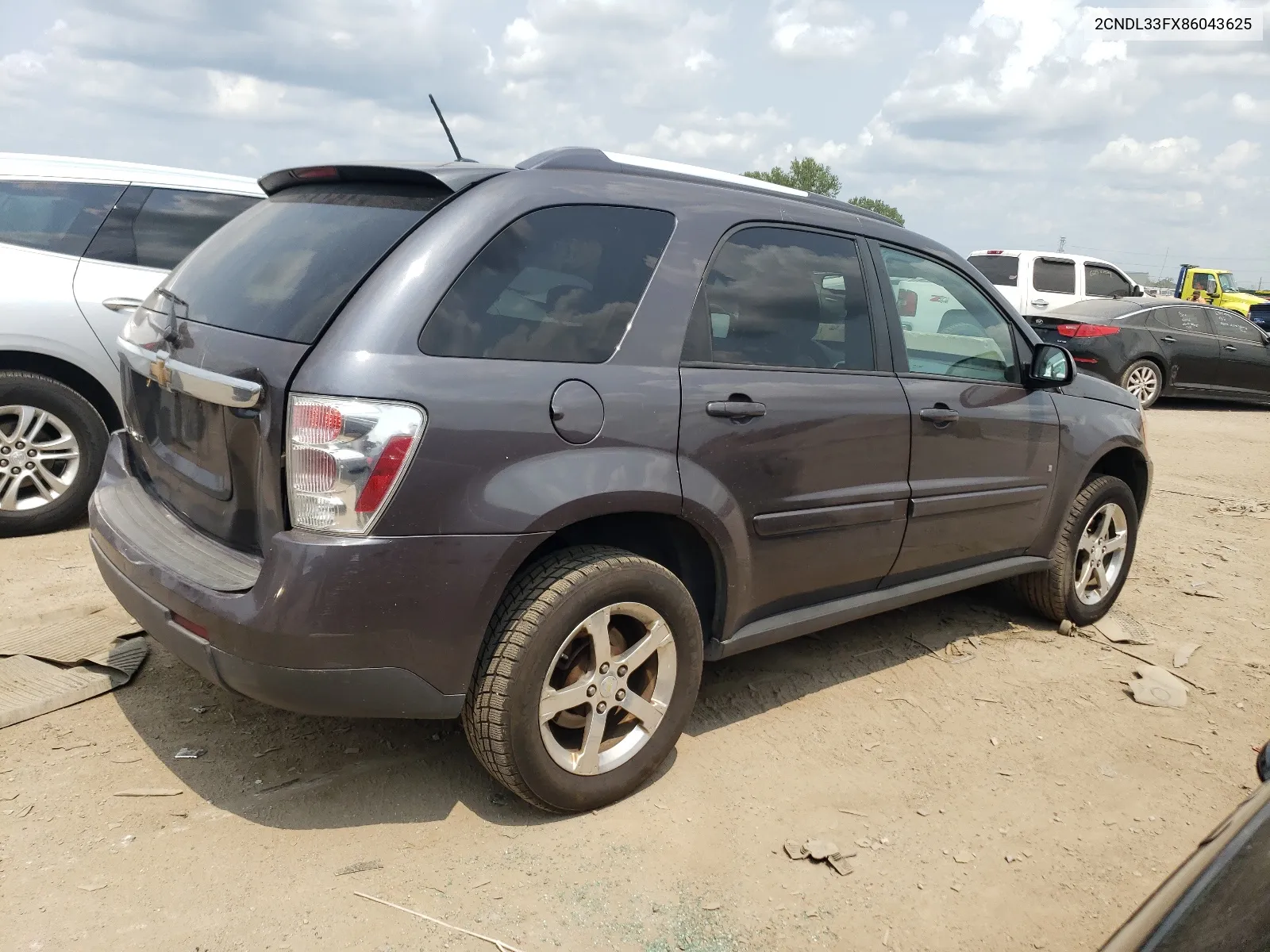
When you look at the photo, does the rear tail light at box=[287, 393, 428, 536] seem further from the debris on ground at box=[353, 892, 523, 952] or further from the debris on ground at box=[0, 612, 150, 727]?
the debris on ground at box=[0, 612, 150, 727]

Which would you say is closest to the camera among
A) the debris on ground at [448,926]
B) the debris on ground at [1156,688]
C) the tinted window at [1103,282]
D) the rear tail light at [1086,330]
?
the debris on ground at [448,926]

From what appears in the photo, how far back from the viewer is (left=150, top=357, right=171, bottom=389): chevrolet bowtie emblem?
2.92 metres

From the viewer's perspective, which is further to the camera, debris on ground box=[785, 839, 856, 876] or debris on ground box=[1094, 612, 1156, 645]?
debris on ground box=[1094, 612, 1156, 645]

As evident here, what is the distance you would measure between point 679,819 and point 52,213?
4582mm

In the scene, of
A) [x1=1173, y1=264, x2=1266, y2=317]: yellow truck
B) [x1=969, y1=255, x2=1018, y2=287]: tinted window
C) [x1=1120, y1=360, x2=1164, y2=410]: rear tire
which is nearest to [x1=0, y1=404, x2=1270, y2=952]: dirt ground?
[x1=1120, y1=360, x2=1164, y2=410]: rear tire

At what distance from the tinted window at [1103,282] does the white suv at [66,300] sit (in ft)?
41.1

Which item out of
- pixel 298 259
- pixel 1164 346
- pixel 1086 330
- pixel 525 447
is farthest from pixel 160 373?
pixel 1164 346

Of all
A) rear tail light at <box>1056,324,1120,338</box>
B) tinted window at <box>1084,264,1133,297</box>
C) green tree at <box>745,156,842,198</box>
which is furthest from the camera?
green tree at <box>745,156,842,198</box>

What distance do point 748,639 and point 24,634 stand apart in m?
2.73

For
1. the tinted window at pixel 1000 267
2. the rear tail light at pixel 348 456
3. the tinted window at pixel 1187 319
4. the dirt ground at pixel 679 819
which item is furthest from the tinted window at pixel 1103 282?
the rear tail light at pixel 348 456

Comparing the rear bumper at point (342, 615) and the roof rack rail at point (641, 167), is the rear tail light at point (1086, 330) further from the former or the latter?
the rear bumper at point (342, 615)

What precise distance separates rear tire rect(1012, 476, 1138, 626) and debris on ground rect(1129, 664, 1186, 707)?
0.45 meters

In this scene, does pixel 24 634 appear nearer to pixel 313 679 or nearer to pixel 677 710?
pixel 313 679

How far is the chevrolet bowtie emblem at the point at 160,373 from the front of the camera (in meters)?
2.92
